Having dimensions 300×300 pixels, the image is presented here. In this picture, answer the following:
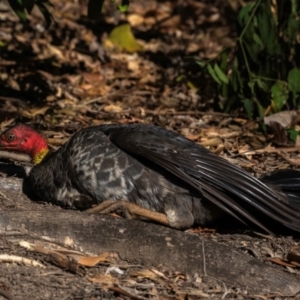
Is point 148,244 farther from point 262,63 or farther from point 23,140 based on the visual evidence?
point 262,63

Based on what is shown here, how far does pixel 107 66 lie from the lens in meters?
9.56

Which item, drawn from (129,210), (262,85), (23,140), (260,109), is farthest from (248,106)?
(129,210)

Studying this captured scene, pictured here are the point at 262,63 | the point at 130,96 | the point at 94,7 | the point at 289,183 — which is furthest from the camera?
the point at 130,96

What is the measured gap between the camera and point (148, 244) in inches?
189

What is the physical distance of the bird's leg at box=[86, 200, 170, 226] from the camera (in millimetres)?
5269

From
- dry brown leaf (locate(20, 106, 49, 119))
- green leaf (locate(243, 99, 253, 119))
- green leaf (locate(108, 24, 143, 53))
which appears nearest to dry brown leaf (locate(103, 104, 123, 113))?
dry brown leaf (locate(20, 106, 49, 119))

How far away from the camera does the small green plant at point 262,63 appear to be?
24.1 ft

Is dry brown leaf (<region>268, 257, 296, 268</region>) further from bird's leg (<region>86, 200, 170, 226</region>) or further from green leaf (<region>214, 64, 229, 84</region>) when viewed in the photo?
green leaf (<region>214, 64, 229, 84</region>)

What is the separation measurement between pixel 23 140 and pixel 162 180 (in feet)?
3.79

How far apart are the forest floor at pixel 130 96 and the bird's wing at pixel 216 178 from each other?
164mm

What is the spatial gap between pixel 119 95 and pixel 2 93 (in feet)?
3.55

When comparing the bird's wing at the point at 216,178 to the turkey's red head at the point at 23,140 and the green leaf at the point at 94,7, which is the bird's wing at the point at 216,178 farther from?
the green leaf at the point at 94,7

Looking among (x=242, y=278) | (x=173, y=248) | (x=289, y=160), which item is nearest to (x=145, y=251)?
(x=173, y=248)

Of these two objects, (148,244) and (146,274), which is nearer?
(146,274)
